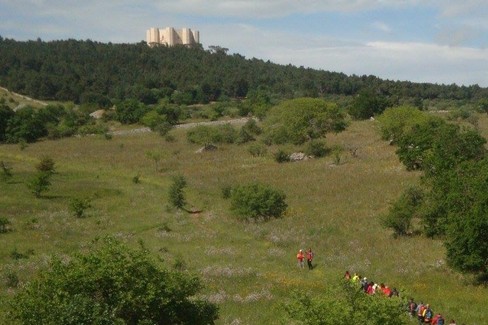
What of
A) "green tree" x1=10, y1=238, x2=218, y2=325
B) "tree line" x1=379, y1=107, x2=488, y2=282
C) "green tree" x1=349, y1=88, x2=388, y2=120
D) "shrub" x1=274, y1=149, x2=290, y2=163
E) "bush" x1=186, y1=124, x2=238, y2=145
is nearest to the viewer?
"green tree" x1=10, y1=238, x2=218, y2=325

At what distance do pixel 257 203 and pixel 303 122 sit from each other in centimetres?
3843

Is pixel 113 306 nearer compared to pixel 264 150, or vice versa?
pixel 113 306

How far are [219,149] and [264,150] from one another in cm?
848

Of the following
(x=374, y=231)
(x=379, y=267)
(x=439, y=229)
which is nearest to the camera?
(x=379, y=267)

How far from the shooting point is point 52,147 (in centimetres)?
8544

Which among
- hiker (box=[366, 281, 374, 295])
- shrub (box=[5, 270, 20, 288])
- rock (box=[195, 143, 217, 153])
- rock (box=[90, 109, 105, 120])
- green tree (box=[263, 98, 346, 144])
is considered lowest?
shrub (box=[5, 270, 20, 288])

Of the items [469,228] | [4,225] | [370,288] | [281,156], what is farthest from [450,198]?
[281,156]

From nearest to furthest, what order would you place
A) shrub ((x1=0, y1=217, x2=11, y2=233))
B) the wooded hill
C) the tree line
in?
the tree line, shrub ((x1=0, y1=217, x2=11, y2=233)), the wooded hill

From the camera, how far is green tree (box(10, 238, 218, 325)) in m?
15.8

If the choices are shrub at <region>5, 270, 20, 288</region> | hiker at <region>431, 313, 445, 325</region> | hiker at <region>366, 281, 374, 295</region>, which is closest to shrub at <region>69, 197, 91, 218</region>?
shrub at <region>5, 270, 20, 288</region>

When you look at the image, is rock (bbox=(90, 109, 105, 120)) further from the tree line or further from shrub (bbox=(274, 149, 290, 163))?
the tree line

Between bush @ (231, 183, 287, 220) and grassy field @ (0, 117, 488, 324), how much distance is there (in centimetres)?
89

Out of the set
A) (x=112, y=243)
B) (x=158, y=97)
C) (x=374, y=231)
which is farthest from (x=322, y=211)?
(x=158, y=97)

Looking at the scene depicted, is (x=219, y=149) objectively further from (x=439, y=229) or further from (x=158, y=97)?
(x=158, y=97)
